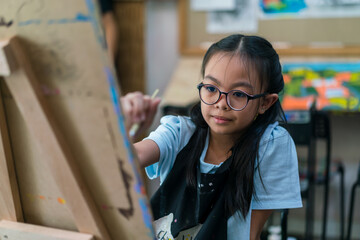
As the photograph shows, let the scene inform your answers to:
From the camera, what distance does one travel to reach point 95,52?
→ 0.53 m

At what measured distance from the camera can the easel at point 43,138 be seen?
0.56 meters

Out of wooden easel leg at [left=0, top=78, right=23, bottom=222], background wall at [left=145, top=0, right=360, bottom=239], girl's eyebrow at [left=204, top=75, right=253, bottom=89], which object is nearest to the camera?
wooden easel leg at [left=0, top=78, right=23, bottom=222]

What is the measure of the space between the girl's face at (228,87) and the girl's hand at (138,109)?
18 centimetres

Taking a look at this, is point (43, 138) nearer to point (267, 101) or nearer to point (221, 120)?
point (221, 120)

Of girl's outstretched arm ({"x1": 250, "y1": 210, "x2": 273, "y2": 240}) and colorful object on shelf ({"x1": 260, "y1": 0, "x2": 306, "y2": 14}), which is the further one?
colorful object on shelf ({"x1": 260, "y1": 0, "x2": 306, "y2": 14})

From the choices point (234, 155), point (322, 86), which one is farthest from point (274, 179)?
point (322, 86)

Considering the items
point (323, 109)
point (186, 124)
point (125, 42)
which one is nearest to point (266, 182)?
point (186, 124)

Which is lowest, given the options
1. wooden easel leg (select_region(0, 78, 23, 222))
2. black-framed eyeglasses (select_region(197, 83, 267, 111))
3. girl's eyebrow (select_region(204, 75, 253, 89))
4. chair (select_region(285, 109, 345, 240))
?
chair (select_region(285, 109, 345, 240))

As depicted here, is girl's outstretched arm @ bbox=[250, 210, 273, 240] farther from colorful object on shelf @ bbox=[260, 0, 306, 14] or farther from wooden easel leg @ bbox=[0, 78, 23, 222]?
colorful object on shelf @ bbox=[260, 0, 306, 14]

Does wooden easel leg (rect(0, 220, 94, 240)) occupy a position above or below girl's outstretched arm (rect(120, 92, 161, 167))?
below

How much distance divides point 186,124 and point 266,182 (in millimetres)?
260

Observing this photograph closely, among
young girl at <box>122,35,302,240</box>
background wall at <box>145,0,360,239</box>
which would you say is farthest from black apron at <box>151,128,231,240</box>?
background wall at <box>145,0,360,239</box>

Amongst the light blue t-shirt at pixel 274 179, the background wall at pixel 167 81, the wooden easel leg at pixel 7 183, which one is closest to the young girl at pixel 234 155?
the light blue t-shirt at pixel 274 179

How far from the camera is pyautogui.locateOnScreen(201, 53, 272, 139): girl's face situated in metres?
0.85
